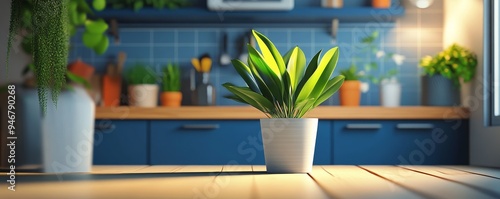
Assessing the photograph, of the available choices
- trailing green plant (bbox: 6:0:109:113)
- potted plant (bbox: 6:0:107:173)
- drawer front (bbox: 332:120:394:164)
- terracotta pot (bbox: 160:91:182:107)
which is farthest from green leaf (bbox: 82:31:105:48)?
drawer front (bbox: 332:120:394:164)

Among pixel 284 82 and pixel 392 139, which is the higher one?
pixel 284 82

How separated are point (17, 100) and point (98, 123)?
232 centimetres

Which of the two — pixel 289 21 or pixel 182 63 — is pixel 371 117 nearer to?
pixel 289 21

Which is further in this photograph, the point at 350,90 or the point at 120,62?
the point at 120,62

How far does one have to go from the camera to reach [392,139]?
3.81 m

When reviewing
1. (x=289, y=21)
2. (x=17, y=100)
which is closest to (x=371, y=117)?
(x=289, y=21)

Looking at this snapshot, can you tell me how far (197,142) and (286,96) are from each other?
230 centimetres

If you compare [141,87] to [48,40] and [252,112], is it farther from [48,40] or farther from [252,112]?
[48,40]

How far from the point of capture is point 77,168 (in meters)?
1.56

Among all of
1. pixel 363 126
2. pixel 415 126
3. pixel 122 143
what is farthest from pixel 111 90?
pixel 415 126

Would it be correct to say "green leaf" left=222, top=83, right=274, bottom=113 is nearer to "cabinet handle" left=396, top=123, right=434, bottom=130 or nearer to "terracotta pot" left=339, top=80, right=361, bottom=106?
"cabinet handle" left=396, top=123, right=434, bottom=130

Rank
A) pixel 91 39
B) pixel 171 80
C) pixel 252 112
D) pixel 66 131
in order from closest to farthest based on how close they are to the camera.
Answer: pixel 66 131, pixel 91 39, pixel 252 112, pixel 171 80

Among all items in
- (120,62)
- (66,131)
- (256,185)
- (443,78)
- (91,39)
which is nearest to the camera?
(256,185)

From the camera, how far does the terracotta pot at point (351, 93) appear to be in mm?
4000
